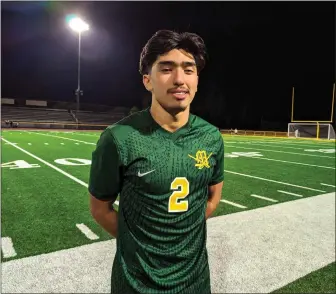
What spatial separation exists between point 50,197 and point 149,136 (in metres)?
4.66

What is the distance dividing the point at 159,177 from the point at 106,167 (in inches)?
9.2

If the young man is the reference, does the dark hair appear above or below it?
above

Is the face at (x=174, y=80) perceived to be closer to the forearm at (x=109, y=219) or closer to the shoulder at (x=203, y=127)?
the shoulder at (x=203, y=127)

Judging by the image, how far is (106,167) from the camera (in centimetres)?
131

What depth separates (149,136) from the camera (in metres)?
1.34

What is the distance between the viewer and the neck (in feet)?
4.46

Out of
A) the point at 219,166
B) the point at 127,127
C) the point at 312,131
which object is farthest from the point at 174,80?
the point at 312,131

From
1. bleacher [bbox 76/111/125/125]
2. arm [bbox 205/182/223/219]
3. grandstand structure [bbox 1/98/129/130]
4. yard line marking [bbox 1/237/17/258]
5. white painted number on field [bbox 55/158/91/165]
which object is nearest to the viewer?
arm [bbox 205/182/223/219]

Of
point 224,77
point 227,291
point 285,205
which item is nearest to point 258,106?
point 224,77

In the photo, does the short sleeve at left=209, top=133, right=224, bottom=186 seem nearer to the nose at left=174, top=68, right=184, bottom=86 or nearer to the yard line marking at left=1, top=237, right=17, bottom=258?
the nose at left=174, top=68, right=184, bottom=86

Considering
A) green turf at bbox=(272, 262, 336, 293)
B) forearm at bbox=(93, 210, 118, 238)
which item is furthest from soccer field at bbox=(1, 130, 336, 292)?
forearm at bbox=(93, 210, 118, 238)

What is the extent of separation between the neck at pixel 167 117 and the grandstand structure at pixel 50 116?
3647cm

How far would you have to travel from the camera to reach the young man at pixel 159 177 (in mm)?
1302

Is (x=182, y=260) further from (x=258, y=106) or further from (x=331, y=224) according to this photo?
(x=258, y=106)
